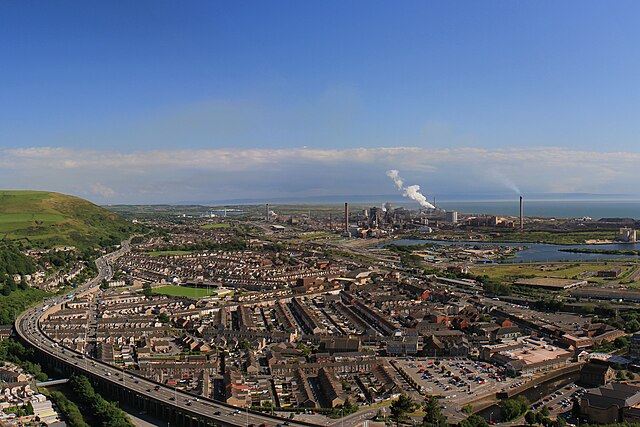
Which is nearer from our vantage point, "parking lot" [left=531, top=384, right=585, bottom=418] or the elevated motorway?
the elevated motorway

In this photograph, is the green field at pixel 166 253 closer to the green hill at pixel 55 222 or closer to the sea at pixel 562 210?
the green hill at pixel 55 222

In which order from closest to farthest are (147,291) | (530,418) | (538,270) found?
1. (530,418)
2. (147,291)
3. (538,270)

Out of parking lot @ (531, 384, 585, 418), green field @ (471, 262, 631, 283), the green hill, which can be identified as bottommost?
parking lot @ (531, 384, 585, 418)

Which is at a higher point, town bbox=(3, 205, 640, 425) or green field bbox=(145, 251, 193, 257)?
green field bbox=(145, 251, 193, 257)

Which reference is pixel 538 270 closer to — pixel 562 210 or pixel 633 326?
pixel 633 326

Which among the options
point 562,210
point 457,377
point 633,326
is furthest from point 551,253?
point 562,210

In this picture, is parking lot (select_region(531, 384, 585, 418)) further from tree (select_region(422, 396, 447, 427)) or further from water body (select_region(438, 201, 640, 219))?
water body (select_region(438, 201, 640, 219))

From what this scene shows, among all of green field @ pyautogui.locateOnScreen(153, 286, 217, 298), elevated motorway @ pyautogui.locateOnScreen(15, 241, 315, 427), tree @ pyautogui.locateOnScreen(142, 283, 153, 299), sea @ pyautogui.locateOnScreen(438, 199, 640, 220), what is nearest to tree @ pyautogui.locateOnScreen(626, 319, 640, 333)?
elevated motorway @ pyautogui.locateOnScreen(15, 241, 315, 427)
